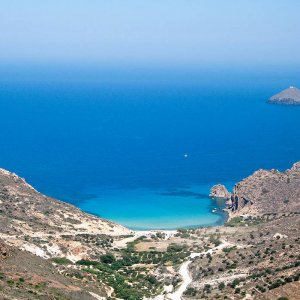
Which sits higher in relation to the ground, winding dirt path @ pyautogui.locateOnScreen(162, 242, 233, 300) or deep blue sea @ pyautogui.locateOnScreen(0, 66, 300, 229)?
deep blue sea @ pyautogui.locateOnScreen(0, 66, 300, 229)

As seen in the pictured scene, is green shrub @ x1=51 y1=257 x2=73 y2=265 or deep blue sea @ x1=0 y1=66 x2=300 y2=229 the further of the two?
deep blue sea @ x1=0 y1=66 x2=300 y2=229

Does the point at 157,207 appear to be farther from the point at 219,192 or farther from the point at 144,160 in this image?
the point at 144,160

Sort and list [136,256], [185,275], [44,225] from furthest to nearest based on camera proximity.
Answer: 1. [44,225]
2. [136,256]
3. [185,275]

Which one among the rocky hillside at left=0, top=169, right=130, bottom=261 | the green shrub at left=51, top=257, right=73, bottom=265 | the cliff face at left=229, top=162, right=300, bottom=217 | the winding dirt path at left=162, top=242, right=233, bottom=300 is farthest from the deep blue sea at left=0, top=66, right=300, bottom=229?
the green shrub at left=51, top=257, right=73, bottom=265

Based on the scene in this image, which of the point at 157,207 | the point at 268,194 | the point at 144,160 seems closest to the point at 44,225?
the point at 268,194

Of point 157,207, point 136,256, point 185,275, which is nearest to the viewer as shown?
point 185,275

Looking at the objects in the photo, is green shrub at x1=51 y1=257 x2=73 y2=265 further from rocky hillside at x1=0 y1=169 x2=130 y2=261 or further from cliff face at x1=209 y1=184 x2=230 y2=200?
cliff face at x1=209 y1=184 x2=230 y2=200

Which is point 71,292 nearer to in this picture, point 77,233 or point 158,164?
point 77,233
